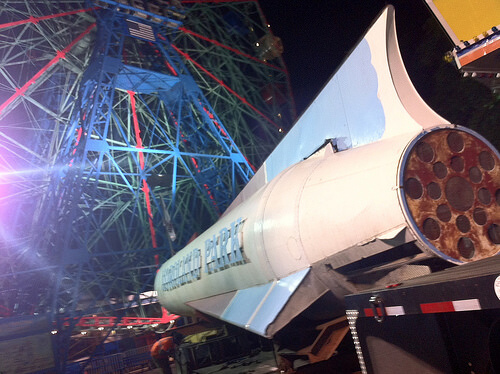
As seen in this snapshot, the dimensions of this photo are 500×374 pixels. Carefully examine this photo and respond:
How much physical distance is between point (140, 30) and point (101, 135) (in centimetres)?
470

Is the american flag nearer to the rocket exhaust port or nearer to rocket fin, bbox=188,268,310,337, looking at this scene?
rocket fin, bbox=188,268,310,337

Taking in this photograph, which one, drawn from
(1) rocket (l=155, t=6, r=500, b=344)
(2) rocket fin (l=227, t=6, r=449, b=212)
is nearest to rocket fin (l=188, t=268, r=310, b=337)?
(1) rocket (l=155, t=6, r=500, b=344)

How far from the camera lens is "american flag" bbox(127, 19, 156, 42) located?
609 inches

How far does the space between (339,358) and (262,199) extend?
7.72 ft

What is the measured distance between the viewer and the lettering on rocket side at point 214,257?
18.5 feet

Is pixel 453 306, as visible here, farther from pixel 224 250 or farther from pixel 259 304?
pixel 224 250

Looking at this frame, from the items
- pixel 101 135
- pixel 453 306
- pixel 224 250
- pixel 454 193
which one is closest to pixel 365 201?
pixel 454 193

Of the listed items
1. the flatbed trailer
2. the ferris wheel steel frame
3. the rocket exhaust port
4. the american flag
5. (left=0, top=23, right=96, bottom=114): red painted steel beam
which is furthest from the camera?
the american flag

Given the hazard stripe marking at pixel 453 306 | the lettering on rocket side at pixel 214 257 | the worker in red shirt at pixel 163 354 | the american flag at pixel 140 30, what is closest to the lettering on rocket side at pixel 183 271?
the lettering on rocket side at pixel 214 257

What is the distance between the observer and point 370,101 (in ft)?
12.4

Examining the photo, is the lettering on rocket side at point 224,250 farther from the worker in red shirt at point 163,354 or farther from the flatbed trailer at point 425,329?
the worker in red shirt at point 163,354

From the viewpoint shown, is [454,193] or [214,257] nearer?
[454,193]

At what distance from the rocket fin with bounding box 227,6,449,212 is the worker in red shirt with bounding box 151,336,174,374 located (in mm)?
6011

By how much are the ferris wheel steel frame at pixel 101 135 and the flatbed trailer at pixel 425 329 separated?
478 inches
